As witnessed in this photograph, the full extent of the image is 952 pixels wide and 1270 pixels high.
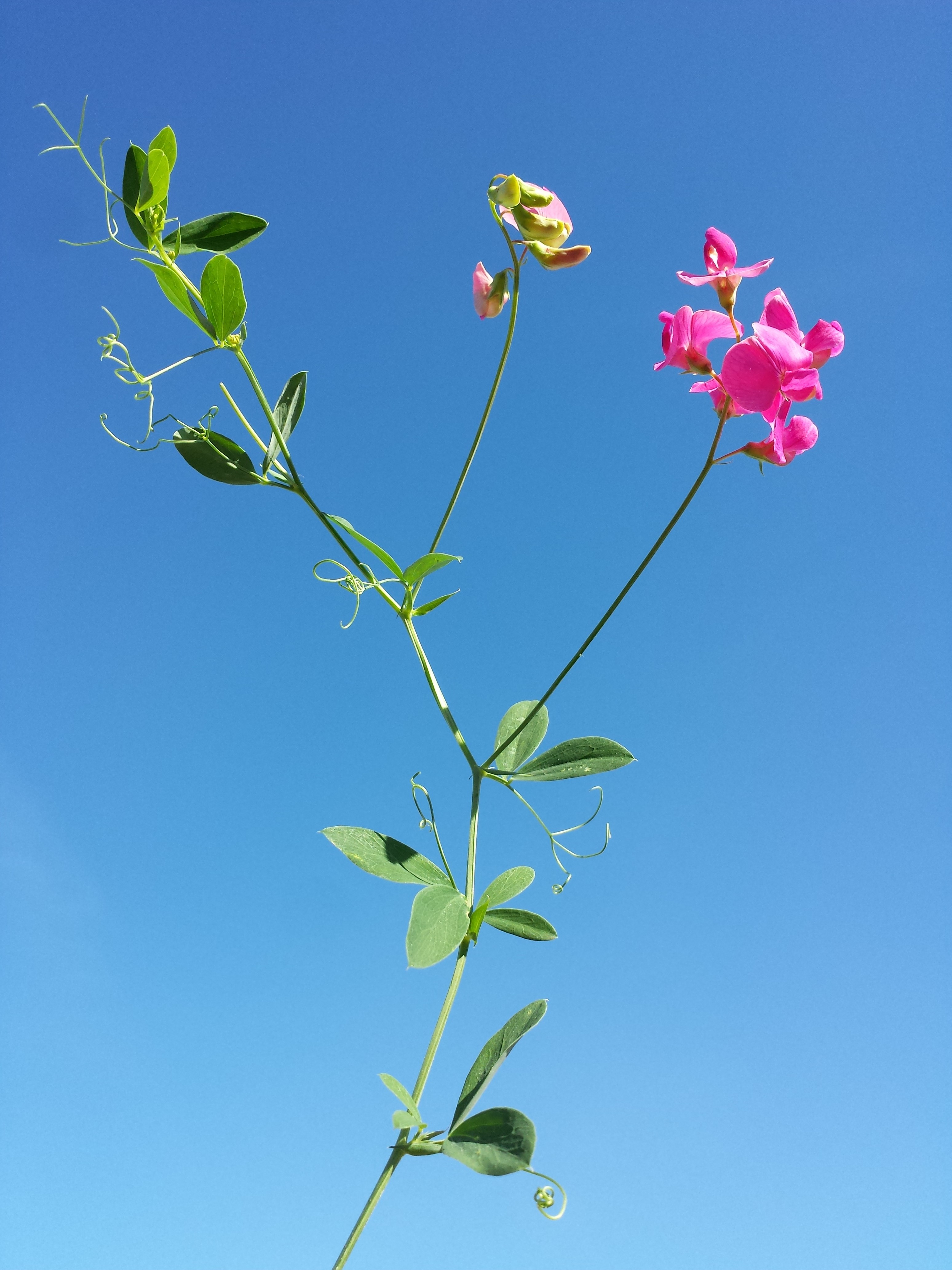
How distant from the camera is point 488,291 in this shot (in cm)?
123

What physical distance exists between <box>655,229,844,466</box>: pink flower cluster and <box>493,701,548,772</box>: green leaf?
437 mm

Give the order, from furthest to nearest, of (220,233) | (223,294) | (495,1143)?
(220,233)
(223,294)
(495,1143)

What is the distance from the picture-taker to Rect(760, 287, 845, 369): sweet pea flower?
1.09 meters

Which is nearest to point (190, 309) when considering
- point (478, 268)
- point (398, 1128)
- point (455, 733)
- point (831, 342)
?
point (478, 268)

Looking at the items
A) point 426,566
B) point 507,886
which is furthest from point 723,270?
point 507,886

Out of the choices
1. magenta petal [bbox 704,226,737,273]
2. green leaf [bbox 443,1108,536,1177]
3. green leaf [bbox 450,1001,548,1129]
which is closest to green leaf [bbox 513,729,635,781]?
green leaf [bbox 450,1001,548,1129]

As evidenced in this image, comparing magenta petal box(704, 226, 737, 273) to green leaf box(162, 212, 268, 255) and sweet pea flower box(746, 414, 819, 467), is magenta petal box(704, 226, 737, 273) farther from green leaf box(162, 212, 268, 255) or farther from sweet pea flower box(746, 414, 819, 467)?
green leaf box(162, 212, 268, 255)

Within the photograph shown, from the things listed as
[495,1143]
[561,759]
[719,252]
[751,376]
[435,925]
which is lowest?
[495,1143]

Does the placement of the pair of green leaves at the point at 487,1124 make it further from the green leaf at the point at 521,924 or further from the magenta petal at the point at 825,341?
the magenta petal at the point at 825,341

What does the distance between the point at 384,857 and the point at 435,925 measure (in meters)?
0.11

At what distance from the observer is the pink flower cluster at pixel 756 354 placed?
1.08 meters

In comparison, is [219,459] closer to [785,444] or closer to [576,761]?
[576,761]

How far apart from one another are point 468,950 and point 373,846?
160mm

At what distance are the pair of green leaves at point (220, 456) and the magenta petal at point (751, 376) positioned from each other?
56 centimetres
